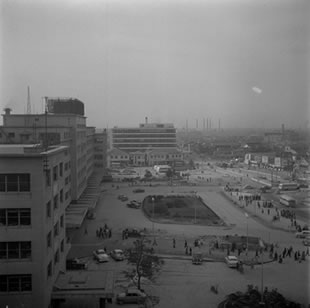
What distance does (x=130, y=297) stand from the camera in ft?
11.3

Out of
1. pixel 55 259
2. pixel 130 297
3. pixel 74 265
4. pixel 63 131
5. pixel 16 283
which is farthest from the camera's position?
pixel 63 131

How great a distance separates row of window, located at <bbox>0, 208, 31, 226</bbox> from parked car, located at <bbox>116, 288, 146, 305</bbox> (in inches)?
41.7

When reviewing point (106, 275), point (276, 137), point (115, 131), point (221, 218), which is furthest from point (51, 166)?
point (276, 137)

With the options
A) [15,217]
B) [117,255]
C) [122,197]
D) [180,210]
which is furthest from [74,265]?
[122,197]

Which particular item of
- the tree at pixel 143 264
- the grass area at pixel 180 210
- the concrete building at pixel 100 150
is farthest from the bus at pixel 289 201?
the concrete building at pixel 100 150

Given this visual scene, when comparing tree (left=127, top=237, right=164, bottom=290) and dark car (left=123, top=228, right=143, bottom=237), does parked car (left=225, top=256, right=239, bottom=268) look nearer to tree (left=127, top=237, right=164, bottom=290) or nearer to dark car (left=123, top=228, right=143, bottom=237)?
tree (left=127, top=237, right=164, bottom=290)

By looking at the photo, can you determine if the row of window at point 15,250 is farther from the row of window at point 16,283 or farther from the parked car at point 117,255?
the parked car at point 117,255

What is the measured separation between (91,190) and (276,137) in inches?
614

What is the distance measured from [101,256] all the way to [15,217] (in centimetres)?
196

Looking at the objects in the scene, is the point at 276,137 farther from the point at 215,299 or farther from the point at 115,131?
the point at 215,299

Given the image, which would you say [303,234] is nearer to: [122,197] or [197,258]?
[197,258]

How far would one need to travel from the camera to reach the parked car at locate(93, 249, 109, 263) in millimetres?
4559

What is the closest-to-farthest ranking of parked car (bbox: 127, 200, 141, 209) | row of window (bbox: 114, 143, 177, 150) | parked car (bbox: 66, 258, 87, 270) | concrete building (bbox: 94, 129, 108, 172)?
parked car (bbox: 66, 258, 87, 270) < parked car (bbox: 127, 200, 141, 209) < concrete building (bbox: 94, 129, 108, 172) < row of window (bbox: 114, 143, 177, 150)

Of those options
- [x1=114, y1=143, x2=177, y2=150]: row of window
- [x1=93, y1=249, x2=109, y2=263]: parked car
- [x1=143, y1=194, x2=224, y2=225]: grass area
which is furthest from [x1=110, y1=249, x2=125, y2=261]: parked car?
[x1=114, y1=143, x2=177, y2=150]: row of window
